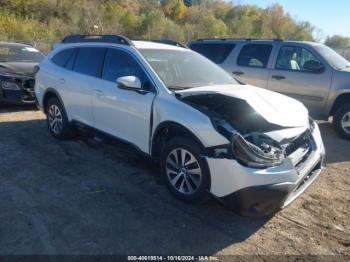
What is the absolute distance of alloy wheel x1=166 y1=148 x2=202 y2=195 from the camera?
371cm

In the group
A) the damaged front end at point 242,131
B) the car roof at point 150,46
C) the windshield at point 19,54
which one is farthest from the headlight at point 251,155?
the windshield at point 19,54

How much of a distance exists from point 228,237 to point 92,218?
1.38 metres

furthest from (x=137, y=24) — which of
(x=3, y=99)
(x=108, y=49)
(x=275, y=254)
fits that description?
(x=275, y=254)

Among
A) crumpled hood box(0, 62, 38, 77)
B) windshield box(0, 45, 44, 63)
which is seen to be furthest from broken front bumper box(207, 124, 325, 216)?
windshield box(0, 45, 44, 63)

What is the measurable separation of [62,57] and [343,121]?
5380mm

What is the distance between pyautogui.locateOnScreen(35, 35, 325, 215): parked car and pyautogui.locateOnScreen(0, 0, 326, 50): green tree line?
26.6m

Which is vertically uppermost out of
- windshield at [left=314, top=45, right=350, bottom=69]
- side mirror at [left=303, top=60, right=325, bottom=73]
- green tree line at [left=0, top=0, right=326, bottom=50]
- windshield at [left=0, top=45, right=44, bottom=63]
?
windshield at [left=314, top=45, right=350, bottom=69]

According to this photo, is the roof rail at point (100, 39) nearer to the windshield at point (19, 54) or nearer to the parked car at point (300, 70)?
the parked car at point (300, 70)

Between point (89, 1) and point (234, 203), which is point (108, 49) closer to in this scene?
point (234, 203)

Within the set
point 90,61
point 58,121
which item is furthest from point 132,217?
point 58,121

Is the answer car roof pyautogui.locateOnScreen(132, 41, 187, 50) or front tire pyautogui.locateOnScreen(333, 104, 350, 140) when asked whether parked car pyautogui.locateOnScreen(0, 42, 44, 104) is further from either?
front tire pyautogui.locateOnScreen(333, 104, 350, 140)

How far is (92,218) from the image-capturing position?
360 centimetres

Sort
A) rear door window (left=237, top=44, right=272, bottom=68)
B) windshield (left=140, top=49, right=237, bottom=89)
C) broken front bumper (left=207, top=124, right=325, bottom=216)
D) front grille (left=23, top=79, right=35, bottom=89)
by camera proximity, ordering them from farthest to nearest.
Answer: front grille (left=23, top=79, right=35, bottom=89) < rear door window (left=237, top=44, right=272, bottom=68) < windshield (left=140, top=49, right=237, bottom=89) < broken front bumper (left=207, top=124, right=325, bottom=216)

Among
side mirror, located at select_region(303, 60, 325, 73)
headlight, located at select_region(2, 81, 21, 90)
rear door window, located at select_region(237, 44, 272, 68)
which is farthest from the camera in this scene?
headlight, located at select_region(2, 81, 21, 90)
